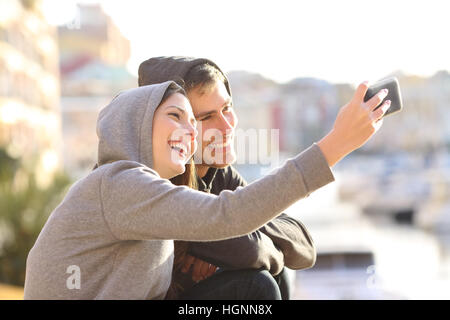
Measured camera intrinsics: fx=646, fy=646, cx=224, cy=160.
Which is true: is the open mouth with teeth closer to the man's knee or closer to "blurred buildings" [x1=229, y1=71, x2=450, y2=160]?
the man's knee

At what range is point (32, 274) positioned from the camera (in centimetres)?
115

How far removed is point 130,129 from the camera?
45.3 inches

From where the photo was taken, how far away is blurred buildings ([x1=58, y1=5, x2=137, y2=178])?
48.1 meters

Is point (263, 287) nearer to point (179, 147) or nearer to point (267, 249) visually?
point (267, 249)

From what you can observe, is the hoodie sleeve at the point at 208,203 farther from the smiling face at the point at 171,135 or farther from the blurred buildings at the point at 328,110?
the blurred buildings at the point at 328,110

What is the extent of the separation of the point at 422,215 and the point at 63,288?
2410cm

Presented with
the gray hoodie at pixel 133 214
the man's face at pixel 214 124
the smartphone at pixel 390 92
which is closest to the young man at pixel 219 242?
the man's face at pixel 214 124

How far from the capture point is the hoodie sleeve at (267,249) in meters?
1.27

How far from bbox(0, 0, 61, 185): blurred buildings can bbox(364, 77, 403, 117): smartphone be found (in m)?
16.1

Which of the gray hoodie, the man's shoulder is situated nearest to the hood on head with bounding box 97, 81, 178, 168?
the gray hoodie

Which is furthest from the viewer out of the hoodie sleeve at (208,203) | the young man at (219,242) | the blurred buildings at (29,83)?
the blurred buildings at (29,83)

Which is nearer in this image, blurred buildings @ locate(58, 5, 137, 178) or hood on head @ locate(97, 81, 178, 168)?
hood on head @ locate(97, 81, 178, 168)

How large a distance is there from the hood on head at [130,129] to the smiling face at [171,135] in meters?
0.02
